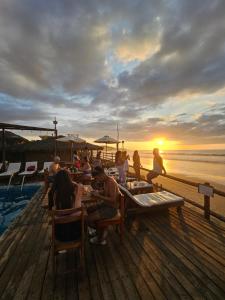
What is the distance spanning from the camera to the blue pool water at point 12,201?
6931 mm

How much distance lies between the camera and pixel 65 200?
9.27ft

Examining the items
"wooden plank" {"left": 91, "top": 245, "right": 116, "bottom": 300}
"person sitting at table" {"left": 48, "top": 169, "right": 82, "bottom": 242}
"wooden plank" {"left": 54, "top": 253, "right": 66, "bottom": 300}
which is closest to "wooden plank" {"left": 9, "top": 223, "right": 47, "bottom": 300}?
"wooden plank" {"left": 54, "top": 253, "right": 66, "bottom": 300}

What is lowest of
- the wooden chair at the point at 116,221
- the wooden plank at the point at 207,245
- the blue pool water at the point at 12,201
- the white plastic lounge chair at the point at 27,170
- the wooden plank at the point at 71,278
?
the blue pool water at the point at 12,201

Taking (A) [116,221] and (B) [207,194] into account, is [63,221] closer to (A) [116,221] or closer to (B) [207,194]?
(A) [116,221]

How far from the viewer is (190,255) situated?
3215 mm

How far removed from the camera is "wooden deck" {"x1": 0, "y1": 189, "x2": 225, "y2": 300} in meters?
2.38

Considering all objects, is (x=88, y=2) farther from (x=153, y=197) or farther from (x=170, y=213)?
(x=170, y=213)

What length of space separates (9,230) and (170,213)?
15.5 ft

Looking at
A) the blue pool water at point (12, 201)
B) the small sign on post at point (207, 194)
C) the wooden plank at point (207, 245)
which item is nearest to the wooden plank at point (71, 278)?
the wooden plank at point (207, 245)

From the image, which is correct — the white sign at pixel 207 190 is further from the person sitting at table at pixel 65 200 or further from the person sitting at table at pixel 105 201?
the person sitting at table at pixel 65 200

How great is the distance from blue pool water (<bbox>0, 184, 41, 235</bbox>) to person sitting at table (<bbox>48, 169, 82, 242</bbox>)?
4.88 metres

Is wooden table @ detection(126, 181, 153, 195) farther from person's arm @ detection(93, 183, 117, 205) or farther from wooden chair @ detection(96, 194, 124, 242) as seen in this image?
person's arm @ detection(93, 183, 117, 205)

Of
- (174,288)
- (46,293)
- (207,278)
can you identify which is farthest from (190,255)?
(46,293)

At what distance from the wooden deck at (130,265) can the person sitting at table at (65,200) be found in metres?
0.69
